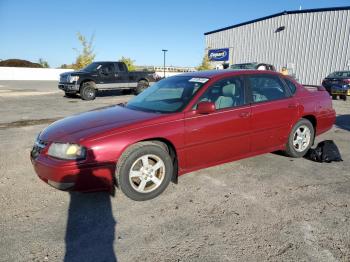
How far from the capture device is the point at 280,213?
3002 millimetres

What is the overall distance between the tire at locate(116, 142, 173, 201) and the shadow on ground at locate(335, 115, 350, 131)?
19.8ft

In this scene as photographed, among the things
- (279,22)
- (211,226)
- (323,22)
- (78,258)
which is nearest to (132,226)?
(78,258)

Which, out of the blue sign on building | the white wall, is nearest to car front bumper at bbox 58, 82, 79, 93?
the blue sign on building

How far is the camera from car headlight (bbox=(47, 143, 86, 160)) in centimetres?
299

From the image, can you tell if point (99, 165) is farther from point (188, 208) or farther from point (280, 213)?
point (280, 213)

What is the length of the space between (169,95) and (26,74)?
4082 centimetres

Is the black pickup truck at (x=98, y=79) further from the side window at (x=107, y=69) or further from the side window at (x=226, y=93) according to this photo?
the side window at (x=226, y=93)

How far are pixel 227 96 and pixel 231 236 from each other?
199 centimetres

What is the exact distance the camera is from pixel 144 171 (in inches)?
129

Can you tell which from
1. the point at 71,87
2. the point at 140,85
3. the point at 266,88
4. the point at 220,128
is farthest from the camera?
the point at 140,85

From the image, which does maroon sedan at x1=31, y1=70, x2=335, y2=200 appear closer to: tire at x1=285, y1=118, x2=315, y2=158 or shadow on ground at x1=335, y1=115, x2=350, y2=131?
tire at x1=285, y1=118, x2=315, y2=158

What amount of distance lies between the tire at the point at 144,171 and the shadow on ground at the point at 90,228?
1.16ft

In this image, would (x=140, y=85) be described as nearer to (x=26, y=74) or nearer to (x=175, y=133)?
(x=175, y=133)

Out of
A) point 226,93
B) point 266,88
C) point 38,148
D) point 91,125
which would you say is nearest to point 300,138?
point 266,88
